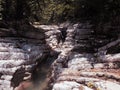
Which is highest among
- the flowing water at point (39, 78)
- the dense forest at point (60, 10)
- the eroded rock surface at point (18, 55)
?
the dense forest at point (60, 10)

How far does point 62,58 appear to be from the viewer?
83.5 feet

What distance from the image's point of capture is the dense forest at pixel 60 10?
2683cm

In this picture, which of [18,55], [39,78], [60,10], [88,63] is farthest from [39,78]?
[60,10]

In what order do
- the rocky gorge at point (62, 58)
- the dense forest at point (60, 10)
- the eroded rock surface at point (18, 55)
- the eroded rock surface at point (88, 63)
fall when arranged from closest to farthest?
1. the eroded rock surface at point (88, 63)
2. the rocky gorge at point (62, 58)
3. the eroded rock surface at point (18, 55)
4. the dense forest at point (60, 10)

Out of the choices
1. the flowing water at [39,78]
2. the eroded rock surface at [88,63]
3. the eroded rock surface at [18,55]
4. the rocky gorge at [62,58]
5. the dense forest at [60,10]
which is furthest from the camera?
the dense forest at [60,10]

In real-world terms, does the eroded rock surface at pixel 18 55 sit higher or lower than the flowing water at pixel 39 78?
higher

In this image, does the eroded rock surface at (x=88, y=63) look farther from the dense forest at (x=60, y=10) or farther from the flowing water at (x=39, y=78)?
the dense forest at (x=60, y=10)

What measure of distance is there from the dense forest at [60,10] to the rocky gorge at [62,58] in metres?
1.59

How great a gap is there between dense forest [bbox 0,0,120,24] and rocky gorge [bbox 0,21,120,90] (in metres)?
1.59

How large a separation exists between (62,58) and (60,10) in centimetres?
2127

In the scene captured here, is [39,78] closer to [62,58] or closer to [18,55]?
[62,58]

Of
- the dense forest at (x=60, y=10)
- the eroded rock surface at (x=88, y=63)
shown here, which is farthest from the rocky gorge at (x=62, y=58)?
the dense forest at (x=60, y=10)

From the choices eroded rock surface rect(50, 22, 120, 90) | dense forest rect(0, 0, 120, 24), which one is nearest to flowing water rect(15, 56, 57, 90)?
eroded rock surface rect(50, 22, 120, 90)

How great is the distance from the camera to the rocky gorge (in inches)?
717
